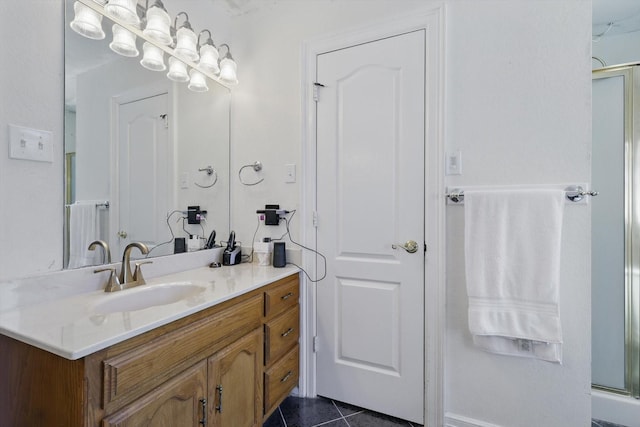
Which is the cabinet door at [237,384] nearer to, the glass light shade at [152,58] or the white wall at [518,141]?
the white wall at [518,141]

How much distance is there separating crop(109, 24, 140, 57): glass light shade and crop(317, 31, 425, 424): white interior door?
38.2 inches

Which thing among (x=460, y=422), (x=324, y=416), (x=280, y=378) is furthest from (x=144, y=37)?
(x=460, y=422)

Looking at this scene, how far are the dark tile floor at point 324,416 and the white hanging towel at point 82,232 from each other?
1207 millimetres

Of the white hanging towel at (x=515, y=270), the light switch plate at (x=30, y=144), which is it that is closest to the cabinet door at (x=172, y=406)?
the light switch plate at (x=30, y=144)

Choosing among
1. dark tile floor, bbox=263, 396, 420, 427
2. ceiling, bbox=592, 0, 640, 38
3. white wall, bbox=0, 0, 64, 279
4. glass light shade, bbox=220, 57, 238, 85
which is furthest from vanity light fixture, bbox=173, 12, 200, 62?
→ ceiling, bbox=592, 0, 640, 38

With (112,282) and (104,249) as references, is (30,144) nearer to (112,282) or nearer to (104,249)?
(104,249)

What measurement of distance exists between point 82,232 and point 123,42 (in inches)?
35.3

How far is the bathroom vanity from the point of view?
747 mm

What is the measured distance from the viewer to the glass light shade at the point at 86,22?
46.6 inches

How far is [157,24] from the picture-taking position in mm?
1412

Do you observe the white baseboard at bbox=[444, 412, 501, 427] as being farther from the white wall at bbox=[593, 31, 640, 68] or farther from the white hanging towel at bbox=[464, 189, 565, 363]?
the white wall at bbox=[593, 31, 640, 68]

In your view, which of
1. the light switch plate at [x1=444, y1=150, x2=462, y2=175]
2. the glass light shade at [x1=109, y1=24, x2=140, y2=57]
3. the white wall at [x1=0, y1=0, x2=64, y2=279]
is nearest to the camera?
the white wall at [x1=0, y1=0, x2=64, y2=279]

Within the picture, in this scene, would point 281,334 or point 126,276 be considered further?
point 281,334

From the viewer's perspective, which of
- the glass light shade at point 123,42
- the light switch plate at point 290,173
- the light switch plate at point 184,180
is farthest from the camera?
the light switch plate at point 290,173
